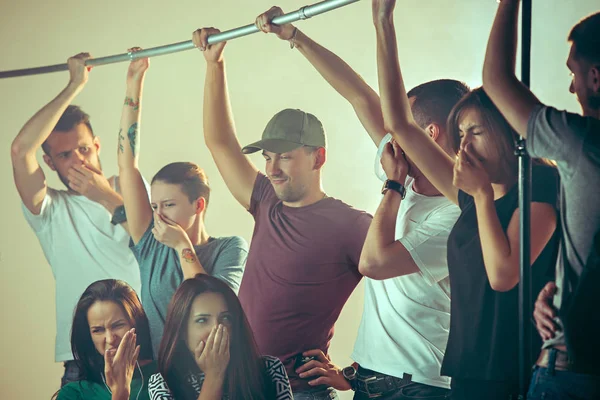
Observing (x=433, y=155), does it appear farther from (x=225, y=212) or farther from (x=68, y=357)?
(x=68, y=357)

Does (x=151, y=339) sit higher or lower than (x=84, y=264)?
lower

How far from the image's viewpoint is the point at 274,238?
7.11 feet

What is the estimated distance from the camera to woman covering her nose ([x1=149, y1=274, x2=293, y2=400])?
2109 millimetres

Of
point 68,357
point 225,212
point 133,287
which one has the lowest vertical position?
point 68,357

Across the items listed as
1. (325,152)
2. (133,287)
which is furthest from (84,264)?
(325,152)

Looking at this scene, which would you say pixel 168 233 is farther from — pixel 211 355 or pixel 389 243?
pixel 389 243

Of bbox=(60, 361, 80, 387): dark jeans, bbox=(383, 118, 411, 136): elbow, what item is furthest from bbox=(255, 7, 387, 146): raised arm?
bbox=(60, 361, 80, 387): dark jeans

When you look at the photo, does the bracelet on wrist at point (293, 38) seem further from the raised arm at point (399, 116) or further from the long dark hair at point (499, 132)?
the long dark hair at point (499, 132)

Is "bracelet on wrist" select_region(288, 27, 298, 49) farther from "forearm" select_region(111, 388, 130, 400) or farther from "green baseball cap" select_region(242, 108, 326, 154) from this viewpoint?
"forearm" select_region(111, 388, 130, 400)

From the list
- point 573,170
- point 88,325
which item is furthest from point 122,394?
point 573,170

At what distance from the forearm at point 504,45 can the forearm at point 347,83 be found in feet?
1.31

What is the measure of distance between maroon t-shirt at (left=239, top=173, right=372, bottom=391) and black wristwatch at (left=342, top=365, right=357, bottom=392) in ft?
0.29

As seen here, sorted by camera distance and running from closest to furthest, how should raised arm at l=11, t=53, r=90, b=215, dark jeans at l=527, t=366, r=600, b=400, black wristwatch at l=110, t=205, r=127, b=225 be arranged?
dark jeans at l=527, t=366, r=600, b=400
black wristwatch at l=110, t=205, r=127, b=225
raised arm at l=11, t=53, r=90, b=215

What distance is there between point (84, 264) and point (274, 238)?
839 mm
